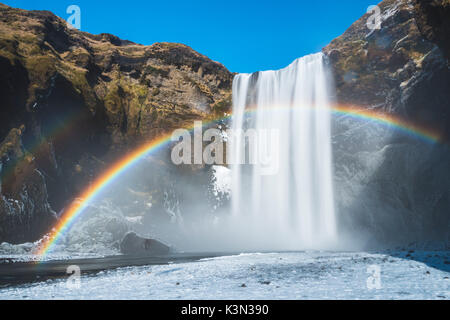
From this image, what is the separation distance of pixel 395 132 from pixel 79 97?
39139mm

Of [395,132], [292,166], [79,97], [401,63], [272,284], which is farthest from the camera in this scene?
[292,166]

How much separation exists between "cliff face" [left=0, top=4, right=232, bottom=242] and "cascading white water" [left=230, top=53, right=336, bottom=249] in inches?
383

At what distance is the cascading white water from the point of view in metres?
39.6

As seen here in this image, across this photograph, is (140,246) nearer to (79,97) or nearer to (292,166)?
(292,166)

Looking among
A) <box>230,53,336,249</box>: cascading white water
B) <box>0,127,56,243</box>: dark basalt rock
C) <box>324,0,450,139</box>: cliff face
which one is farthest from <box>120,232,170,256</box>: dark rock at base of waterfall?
<box>324,0,450,139</box>: cliff face

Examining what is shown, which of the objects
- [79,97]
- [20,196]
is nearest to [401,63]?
[79,97]

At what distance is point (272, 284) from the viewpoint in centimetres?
1048

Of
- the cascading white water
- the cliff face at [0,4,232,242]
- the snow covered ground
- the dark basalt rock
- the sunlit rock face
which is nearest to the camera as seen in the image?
the snow covered ground

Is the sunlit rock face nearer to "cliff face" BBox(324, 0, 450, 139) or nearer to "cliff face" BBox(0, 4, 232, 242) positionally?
"cliff face" BBox(324, 0, 450, 139)

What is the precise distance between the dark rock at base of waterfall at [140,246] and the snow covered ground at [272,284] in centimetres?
1910

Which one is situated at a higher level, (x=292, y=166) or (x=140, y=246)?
(x=292, y=166)

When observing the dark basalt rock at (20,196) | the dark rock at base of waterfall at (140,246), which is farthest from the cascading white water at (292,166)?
the dark basalt rock at (20,196)
